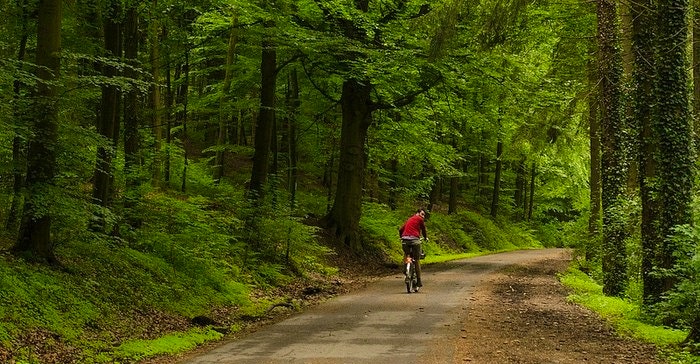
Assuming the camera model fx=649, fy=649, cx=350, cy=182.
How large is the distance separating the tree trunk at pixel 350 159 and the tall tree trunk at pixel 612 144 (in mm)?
8507

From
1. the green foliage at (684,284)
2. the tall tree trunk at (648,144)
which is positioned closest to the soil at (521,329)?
the green foliage at (684,284)

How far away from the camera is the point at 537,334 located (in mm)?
9898

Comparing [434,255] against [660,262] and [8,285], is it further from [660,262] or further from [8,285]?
[8,285]

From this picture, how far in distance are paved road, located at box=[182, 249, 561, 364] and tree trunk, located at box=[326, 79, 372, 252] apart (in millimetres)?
5872

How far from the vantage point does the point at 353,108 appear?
2112 centimetres

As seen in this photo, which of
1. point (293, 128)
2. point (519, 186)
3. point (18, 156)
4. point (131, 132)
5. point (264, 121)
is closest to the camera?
point (18, 156)

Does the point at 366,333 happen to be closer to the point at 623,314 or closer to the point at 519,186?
the point at 623,314

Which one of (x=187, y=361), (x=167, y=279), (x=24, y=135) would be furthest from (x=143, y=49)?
(x=187, y=361)

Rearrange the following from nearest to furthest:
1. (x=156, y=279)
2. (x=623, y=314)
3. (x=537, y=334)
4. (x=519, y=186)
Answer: (x=537, y=334) < (x=623, y=314) < (x=156, y=279) < (x=519, y=186)

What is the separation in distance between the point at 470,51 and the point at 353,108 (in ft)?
14.3

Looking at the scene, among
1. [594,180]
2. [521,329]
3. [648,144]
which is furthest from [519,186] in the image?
[521,329]

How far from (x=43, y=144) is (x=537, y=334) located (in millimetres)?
7979

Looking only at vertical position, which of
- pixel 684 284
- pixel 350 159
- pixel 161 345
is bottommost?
pixel 161 345

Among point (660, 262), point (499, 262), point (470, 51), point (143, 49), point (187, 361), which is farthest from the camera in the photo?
point (499, 262)
